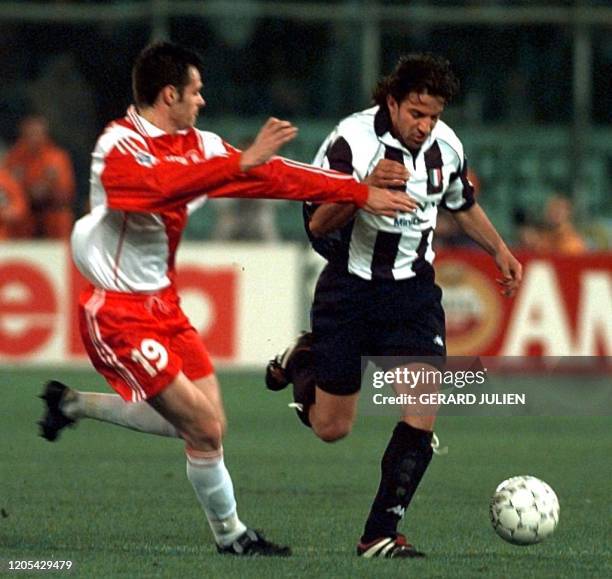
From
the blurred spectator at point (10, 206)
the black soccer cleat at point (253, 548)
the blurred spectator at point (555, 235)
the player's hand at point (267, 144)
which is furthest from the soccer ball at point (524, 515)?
the blurred spectator at point (10, 206)

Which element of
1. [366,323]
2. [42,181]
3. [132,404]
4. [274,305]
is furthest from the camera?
[42,181]

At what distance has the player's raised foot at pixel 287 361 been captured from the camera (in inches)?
317

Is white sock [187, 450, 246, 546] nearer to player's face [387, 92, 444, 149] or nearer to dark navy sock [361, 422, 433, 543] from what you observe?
dark navy sock [361, 422, 433, 543]

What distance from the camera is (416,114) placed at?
6.97 m

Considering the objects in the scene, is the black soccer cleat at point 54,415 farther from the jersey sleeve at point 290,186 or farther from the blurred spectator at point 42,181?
the blurred spectator at point 42,181

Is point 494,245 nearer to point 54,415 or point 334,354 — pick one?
point 334,354

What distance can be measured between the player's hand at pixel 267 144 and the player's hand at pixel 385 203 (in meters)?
0.39

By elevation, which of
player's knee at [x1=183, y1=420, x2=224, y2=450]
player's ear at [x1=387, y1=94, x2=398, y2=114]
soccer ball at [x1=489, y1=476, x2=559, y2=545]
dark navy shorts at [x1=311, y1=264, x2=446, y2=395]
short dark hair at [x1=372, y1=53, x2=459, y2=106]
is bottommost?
soccer ball at [x1=489, y1=476, x2=559, y2=545]

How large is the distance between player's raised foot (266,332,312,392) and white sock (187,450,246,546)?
1281 mm

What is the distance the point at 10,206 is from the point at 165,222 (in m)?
10.7

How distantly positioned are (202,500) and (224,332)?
8307 millimetres

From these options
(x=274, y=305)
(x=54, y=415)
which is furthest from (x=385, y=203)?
(x=274, y=305)

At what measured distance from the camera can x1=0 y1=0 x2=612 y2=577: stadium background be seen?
7.65 m

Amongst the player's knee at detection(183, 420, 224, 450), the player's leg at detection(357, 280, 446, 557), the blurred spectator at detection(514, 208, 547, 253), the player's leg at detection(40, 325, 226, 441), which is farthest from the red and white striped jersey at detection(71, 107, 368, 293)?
the blurred spectator at detection(514, 208, 547, 253)
